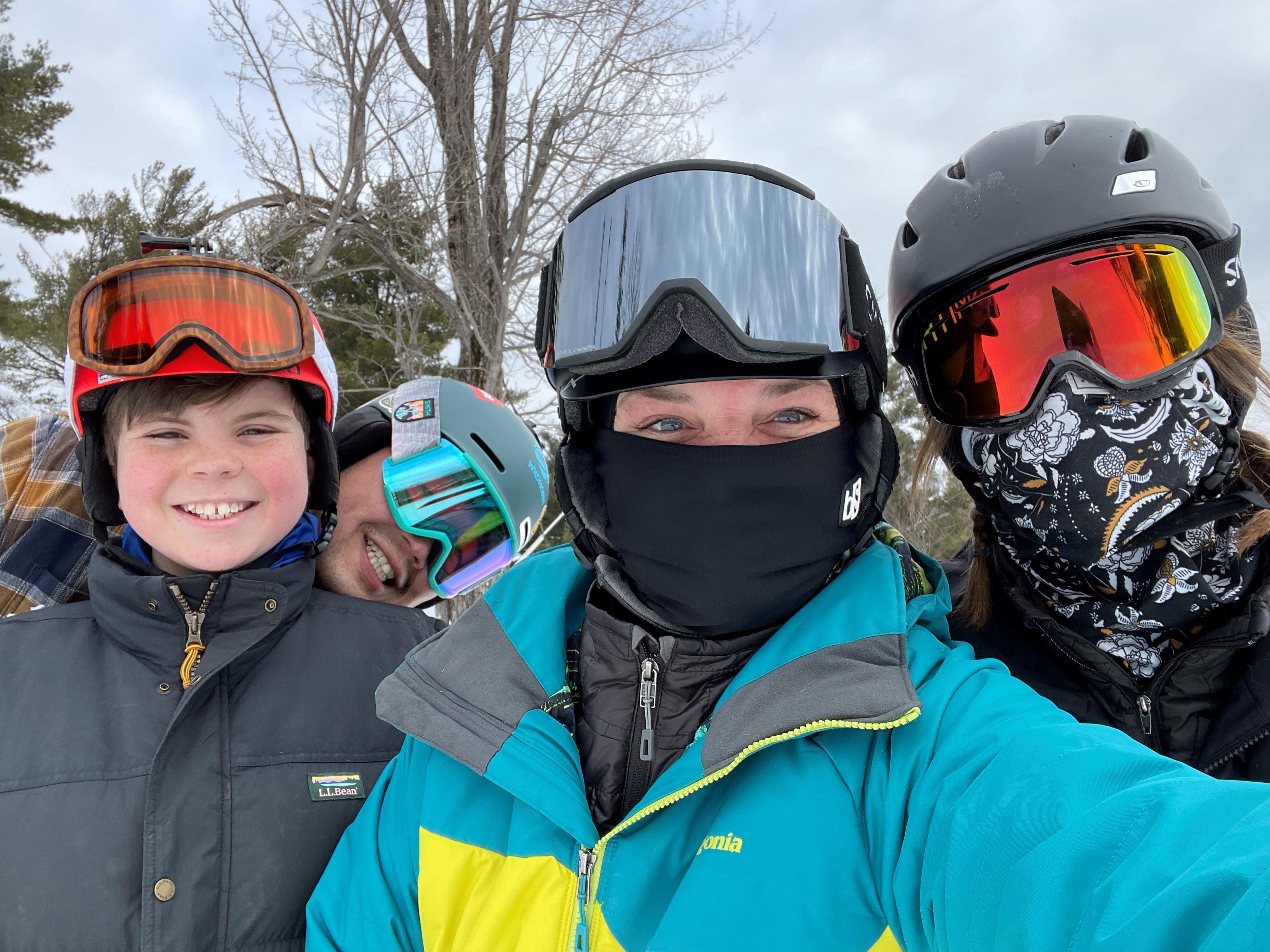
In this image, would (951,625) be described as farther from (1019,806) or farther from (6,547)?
(6,547)

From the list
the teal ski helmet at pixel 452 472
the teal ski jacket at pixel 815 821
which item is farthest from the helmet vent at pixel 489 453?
the teal ski jacket at pixel 815 821

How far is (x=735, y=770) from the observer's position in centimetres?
128

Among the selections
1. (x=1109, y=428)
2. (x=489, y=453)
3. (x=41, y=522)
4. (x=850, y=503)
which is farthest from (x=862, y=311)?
(x=41, y=522)

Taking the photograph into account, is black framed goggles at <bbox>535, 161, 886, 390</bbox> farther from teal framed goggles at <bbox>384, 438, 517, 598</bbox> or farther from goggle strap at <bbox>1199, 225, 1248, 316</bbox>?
teal framed goggles at <bbox>384, 438, 517, 598</bbox>

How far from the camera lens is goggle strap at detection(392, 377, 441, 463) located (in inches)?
118

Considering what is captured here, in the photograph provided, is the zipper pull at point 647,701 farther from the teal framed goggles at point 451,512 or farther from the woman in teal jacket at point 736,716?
the teal framed goggles at point 451,512

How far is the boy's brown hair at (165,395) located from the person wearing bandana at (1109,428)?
77.0 inches

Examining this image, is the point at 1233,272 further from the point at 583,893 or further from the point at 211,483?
the point at 211,483

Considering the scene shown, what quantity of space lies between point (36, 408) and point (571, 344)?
54.8ft

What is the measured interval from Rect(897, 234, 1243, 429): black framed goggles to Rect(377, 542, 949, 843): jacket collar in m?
0.77

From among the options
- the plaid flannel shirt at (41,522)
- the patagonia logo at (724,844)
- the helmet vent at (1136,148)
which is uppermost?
the helmet vent at (1136,148)

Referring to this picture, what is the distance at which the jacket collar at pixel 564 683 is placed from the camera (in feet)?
3.90

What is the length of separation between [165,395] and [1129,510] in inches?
98.1

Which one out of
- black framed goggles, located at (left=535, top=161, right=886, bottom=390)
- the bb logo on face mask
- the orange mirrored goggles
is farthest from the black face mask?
the orange mirrored goggles
